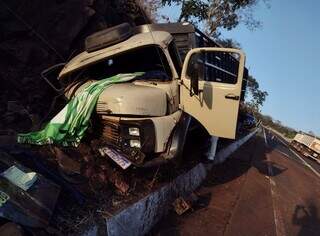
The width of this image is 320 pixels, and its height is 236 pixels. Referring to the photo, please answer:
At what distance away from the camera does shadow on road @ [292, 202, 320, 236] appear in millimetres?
7570

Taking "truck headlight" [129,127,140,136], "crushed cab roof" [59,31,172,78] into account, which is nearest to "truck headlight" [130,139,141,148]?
"truck headlight" [129,127,140,136]

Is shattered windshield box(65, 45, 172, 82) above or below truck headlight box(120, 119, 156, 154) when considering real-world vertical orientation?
above

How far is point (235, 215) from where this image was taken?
7.65m

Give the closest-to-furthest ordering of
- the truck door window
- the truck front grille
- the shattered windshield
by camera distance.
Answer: the truck front grille
the shattered windshield
the truck door window

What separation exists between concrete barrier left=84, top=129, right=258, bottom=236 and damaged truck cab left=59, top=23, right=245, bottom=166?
640 millimetres

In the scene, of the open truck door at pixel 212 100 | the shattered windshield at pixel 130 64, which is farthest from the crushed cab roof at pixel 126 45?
the open truck door at pixel 212 100

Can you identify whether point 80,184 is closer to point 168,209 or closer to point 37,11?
point 168,209

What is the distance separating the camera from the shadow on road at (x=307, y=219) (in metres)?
7.57

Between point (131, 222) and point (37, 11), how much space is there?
718 centimetres

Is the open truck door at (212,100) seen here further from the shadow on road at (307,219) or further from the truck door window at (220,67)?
the shadow on road at (307,219)

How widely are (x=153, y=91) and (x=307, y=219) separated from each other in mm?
4204

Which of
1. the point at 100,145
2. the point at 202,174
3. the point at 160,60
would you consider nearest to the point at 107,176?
the point at 100,145

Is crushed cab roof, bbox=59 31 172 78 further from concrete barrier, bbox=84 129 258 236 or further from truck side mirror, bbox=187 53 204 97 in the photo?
concrete barrier, bbox=84 129 258 236

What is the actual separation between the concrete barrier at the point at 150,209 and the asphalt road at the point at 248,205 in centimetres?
17
